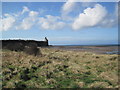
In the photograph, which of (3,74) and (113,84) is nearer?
(113,84)

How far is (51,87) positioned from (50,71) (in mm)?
3335

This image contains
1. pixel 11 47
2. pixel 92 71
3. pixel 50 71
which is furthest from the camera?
pixel 11 47

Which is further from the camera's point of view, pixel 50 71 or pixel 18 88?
pixel 50 71

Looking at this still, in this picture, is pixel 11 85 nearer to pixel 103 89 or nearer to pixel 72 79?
pixel 72 79

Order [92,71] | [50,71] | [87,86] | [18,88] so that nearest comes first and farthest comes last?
[18,88], [87,86], [50,71], [92,71]

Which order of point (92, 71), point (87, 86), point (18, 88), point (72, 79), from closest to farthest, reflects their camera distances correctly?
1. point (18, 88)
2. point (87, 86)
3. point (72, 79)
4. point (92, 71)

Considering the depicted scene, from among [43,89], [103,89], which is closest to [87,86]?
[103,89]

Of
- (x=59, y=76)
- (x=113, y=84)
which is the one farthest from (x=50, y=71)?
(x=113, y=84)

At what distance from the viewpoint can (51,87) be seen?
33.3 ft

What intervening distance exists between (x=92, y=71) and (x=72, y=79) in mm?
3171

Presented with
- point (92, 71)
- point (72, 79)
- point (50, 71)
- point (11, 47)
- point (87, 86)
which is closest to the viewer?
point (87, 86)

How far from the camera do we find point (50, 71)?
1343 centimetres

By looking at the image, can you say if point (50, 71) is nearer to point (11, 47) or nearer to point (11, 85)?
point (11, 85)

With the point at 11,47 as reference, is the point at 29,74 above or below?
below
